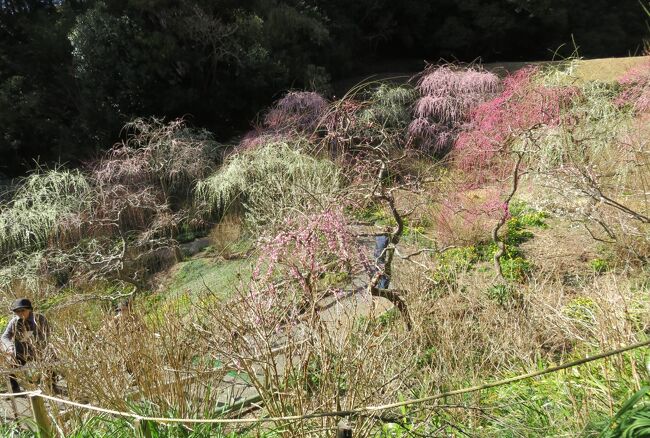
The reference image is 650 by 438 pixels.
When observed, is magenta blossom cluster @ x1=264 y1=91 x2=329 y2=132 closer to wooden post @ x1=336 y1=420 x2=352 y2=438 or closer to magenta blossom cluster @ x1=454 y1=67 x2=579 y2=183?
magenta blossom cluster @ x1=454 y1=67 x2=579 y2=183

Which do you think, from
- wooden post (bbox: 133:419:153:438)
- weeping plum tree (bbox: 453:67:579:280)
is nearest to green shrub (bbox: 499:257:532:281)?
weeping plum tree (bbox: 453:67:579:280)

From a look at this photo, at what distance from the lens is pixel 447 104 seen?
1113 cm

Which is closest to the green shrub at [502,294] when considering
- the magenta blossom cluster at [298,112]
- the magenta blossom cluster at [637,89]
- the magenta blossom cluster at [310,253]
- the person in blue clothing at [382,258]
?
the person in blue clothing at [382,258]

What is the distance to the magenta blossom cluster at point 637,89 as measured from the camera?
859cm

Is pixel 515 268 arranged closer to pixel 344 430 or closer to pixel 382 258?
pixel 382 258

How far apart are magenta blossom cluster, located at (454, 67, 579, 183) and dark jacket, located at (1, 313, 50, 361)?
6351 millimetres

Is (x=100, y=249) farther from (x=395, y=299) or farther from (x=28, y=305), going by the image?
(x=395, y=299)

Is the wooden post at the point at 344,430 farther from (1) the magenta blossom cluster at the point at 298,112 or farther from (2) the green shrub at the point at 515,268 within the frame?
(1) the magenta blossom cluster at the point at 298,112

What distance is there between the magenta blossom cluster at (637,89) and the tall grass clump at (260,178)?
16.0 feet

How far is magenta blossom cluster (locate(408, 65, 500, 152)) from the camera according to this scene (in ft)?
35.9

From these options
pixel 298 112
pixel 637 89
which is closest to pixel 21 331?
pixel 298 112

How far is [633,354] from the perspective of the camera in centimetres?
337

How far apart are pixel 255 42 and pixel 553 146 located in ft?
25.9

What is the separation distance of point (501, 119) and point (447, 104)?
200 centimetres
